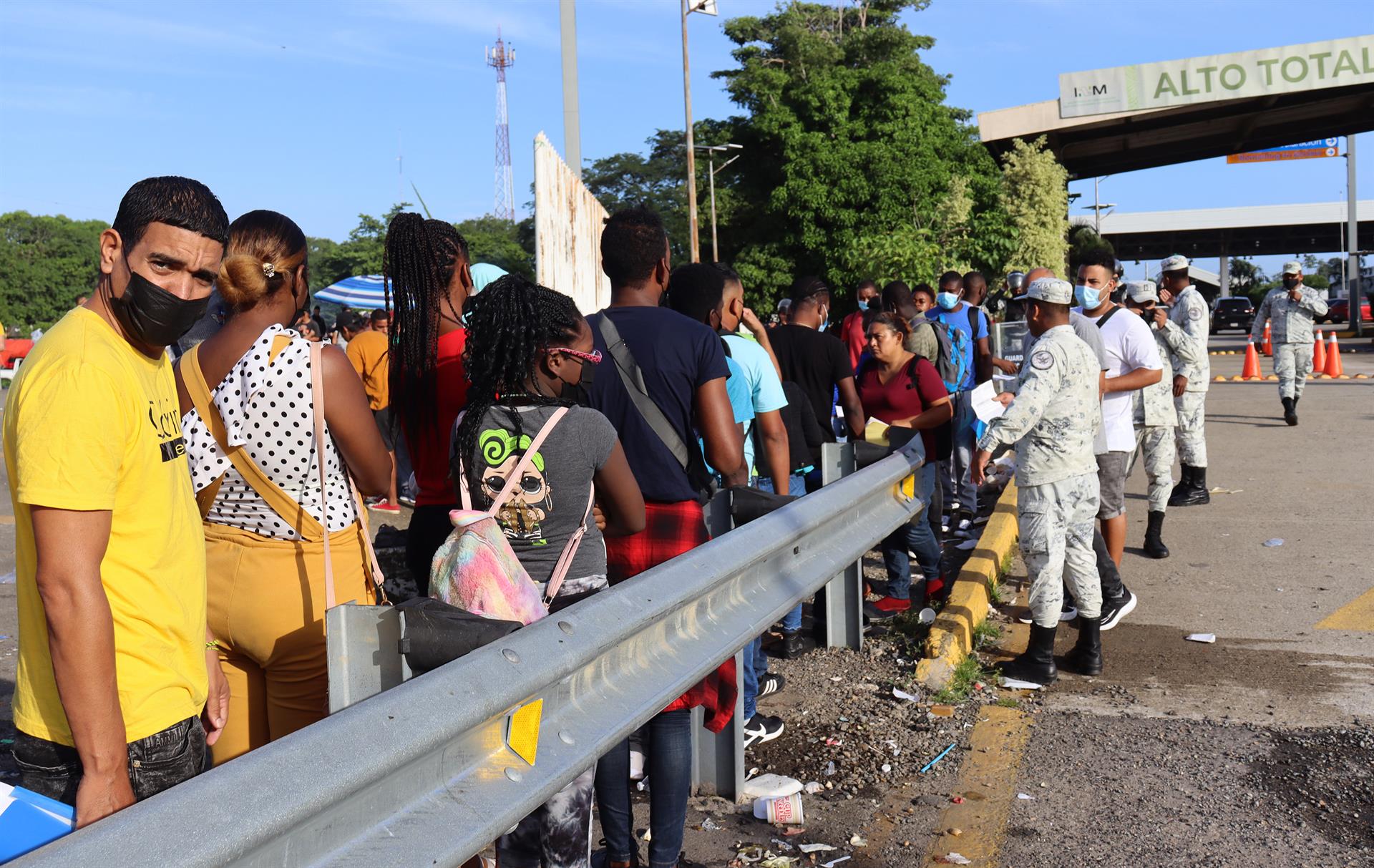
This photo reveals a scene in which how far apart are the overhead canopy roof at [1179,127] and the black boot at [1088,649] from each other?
3037 centimetres

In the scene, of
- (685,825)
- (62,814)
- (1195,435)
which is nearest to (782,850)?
(685,825)

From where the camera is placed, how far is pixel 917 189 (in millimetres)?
40156

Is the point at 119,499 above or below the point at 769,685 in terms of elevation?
above

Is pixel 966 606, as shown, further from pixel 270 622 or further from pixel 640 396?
pixel 270 622

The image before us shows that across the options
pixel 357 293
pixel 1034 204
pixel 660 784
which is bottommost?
pixel 660 784

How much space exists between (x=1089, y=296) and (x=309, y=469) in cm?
553

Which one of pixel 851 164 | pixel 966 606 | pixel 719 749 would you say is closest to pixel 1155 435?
pixel 966 606

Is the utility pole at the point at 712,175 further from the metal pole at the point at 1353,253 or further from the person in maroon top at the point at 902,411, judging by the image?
the person in maroon top at the point at 902,411

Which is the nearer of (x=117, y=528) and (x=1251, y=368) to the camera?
(x=117, y=528)

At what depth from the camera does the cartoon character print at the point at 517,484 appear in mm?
3197

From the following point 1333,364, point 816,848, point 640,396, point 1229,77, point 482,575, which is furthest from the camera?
point 1229,77

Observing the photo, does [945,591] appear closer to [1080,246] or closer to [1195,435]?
[1195,435]

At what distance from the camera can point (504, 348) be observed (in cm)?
324

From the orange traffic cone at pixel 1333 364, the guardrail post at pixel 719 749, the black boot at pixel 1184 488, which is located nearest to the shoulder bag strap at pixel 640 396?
the guardrail post at pixel 719 749
